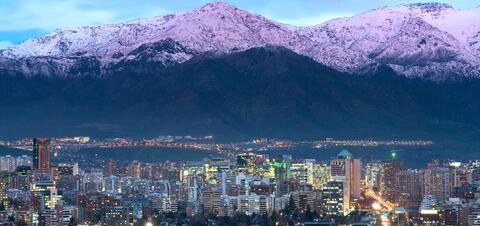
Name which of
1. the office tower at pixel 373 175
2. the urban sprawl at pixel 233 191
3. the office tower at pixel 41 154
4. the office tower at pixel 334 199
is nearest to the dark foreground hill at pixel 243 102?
the urban sprawl at pixel 233 191

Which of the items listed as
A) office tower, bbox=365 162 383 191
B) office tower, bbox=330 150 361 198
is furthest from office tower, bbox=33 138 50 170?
office tower, bbox=365 162 383 191

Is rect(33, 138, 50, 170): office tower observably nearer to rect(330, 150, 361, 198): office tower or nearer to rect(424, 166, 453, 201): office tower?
rect(330, 150, 361, 198): office tower

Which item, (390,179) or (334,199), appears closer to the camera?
(334,199)

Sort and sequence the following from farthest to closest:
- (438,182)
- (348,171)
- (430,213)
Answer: (348,171)
(438,182)
(430,213)

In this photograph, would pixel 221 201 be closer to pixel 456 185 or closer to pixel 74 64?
pixel 456 185

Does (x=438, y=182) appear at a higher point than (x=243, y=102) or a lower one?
lower

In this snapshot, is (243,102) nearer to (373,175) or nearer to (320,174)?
(320,174)

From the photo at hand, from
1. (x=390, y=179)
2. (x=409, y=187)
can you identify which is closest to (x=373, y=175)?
(x=390, y=179)
